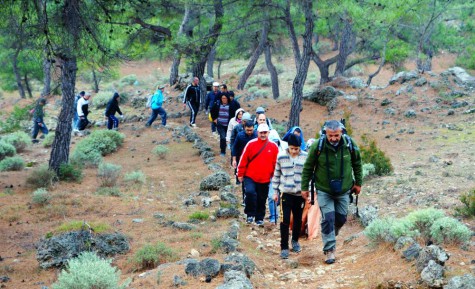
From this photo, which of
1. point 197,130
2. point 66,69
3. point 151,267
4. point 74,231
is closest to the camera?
point 151,267

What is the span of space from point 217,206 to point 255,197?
Result: 186 centimetres

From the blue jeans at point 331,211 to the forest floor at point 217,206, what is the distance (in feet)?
1.18

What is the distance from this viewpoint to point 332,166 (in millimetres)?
7051

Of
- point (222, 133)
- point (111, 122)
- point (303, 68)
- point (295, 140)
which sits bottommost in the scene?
point (111, 122)

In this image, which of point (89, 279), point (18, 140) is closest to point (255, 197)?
point (89, 279)

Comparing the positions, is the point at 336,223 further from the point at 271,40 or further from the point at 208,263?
the point at 271,40

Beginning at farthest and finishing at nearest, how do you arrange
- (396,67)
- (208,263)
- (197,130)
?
(396,67) → (197,130) → (208,263)

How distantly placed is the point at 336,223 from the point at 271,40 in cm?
1976

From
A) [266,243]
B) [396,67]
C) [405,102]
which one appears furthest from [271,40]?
[266,243]

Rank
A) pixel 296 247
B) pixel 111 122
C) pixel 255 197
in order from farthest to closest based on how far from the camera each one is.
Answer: pixel 111 122 < pixel 255 197 < pixel 296 247

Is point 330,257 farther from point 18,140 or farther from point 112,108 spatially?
point 18,140

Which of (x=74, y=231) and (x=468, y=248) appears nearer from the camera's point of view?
(x=468, y=248)

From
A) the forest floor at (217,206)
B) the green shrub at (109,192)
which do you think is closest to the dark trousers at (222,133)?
the forest floor at (217,206)

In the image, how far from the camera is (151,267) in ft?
24.5
